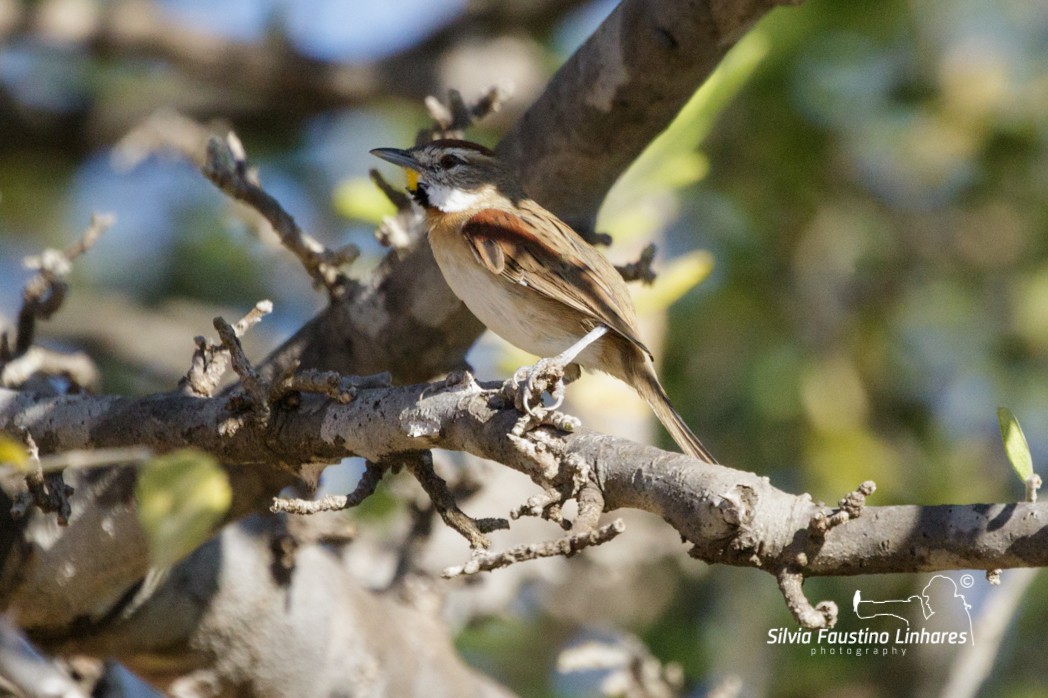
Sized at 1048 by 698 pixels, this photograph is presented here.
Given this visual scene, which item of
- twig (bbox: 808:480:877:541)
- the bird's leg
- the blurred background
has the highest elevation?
twig (bbox: 808:480:877:541)

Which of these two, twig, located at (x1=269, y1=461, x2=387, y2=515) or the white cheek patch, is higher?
twig, located at (x1=269, y1=461, x2=387, y2=515)

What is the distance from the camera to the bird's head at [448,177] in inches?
173

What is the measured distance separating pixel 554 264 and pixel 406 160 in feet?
3.82

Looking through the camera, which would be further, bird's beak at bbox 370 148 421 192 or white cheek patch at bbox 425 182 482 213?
bird's beak at bbox 370 148 421 192

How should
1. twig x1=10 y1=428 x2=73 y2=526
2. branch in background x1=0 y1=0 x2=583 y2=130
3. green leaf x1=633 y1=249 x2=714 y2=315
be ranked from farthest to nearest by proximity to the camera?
1. branch in background x1=0 y1=0 x2=583 y2=130
2. green leaf x1=633 y1=249 x2=714 y2=315
3. twig x1=10 y1=428 x2=73 y2=526

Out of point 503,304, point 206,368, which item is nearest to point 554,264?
point 503,304

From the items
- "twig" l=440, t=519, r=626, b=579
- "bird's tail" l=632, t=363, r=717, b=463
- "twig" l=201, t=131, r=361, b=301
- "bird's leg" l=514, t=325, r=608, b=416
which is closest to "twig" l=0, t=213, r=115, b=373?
"twig" l=201, t=131, r=361, b=301

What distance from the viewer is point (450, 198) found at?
15.4 ft

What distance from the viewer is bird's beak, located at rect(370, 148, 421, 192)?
4760 mm

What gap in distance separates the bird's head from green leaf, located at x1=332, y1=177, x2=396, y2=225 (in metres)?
0.16

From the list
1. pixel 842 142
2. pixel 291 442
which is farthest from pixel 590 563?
pixel 291 442

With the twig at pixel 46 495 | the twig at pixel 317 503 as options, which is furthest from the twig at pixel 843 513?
the twig at pixel 46 495

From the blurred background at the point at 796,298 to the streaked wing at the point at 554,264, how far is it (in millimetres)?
1090

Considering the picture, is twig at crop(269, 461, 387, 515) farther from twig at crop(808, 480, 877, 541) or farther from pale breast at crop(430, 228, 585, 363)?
pale breast at crop(430, 228, 585, 363)
